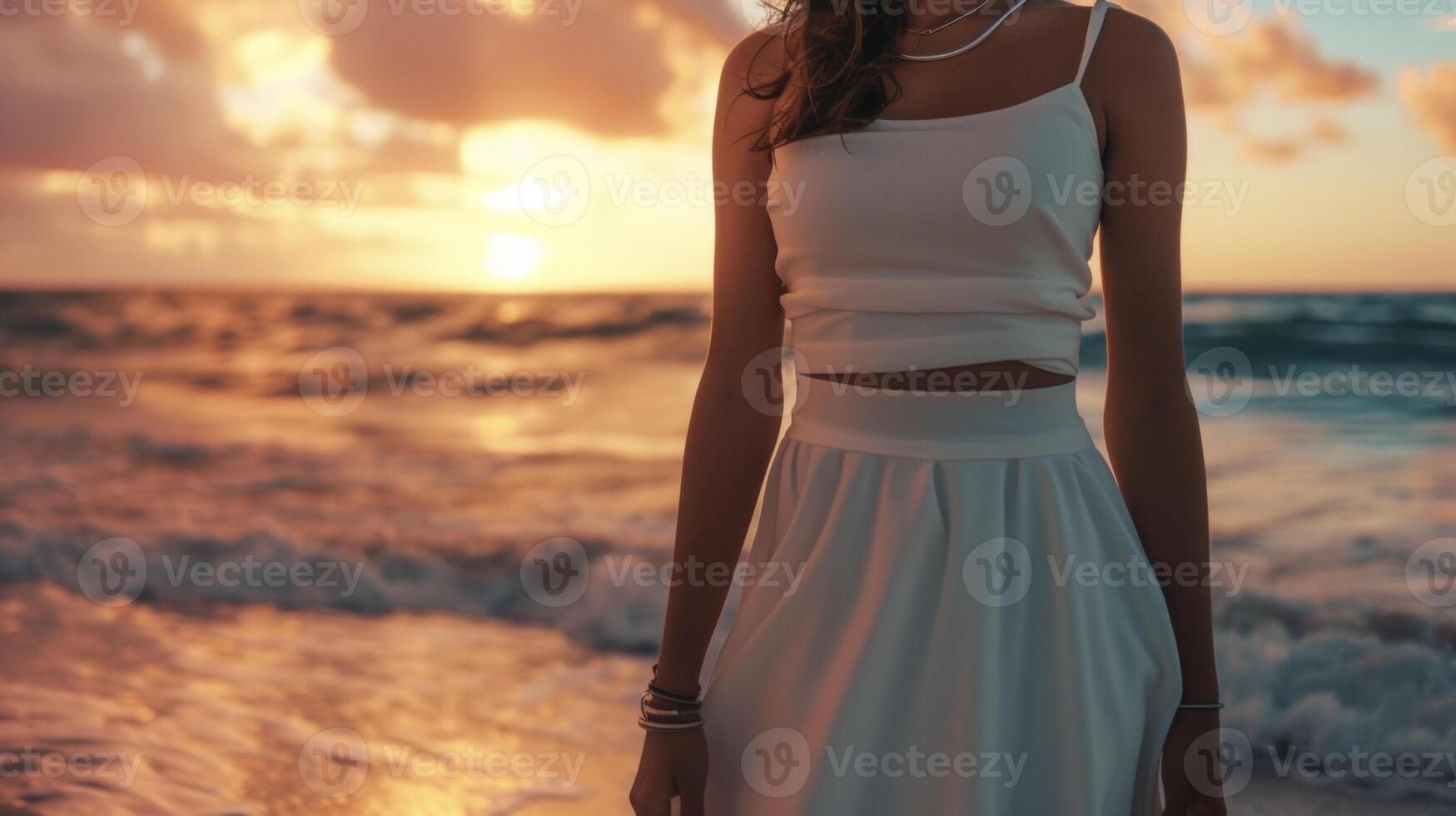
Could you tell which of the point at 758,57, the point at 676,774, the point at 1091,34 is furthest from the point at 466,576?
the point at 1091,34

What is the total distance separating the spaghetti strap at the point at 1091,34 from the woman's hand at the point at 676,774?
824 mm

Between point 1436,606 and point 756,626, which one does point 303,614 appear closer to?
point 756,626

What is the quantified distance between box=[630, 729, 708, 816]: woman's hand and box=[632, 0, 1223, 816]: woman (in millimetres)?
49

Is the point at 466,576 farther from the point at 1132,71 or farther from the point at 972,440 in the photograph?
the point at 1132,71

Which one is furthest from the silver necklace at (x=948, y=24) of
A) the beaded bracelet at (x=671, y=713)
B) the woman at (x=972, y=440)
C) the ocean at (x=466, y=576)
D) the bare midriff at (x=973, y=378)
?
the ocean at (x=466, y=576)

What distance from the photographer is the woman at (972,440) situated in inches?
43.6

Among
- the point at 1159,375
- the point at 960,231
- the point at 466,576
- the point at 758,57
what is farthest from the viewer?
the point at 466,576

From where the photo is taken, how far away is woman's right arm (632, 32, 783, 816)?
4.20ft

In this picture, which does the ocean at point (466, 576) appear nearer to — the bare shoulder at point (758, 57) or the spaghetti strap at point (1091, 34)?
the bare shoulder at point (758, 57)

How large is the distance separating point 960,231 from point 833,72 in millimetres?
228

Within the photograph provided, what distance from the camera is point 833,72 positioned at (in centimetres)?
117

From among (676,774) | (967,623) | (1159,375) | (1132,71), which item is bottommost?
(676,774)

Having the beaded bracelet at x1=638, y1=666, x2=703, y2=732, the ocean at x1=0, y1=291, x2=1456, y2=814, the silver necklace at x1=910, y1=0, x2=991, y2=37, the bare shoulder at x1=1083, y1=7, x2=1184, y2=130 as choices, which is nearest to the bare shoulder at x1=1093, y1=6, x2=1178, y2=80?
the bare shoulder at x1=1083, y1=7, x2=1184, y2=130

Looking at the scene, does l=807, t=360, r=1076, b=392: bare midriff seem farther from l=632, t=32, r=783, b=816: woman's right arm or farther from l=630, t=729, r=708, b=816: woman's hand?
l=630, t=729, r=708, b=816: woman's hand
